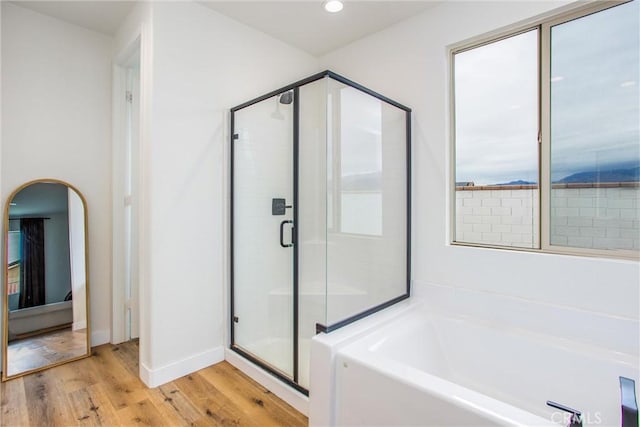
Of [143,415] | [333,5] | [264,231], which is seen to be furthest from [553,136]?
[143,415]

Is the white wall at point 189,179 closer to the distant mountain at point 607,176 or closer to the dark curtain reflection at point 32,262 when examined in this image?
the dark curtain reflection at point 32,262

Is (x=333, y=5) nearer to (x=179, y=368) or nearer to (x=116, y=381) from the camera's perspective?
(x=179, y=368)

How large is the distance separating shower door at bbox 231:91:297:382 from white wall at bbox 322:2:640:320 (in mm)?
912

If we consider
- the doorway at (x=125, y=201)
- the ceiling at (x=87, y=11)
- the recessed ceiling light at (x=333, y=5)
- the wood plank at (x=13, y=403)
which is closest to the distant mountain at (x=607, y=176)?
the recessed ceiling light at (x=333, y=5)

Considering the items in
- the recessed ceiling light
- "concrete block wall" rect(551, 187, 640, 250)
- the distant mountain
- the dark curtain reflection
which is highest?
the recessed ceiling light

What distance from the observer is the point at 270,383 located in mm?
2096

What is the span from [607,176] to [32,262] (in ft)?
12.3

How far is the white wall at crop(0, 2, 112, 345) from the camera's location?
231 cm

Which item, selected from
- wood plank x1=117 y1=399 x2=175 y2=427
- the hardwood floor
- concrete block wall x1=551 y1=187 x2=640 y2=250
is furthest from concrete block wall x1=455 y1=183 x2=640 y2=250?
wood plank x1=117 y1=399 x2=175 y2=427

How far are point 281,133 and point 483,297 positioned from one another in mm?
1709

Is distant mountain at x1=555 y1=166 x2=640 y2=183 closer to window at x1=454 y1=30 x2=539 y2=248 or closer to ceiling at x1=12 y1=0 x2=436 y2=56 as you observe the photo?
window at x1=454 y1=30 x2=539 y2=248

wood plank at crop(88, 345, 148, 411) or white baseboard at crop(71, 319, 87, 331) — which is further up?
white baseboard at crop(71, 319, 87, 331)

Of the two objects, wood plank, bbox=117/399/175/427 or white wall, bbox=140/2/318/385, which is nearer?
wood plank, bbox=117/399/175/427

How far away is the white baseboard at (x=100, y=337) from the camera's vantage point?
2670 mm
